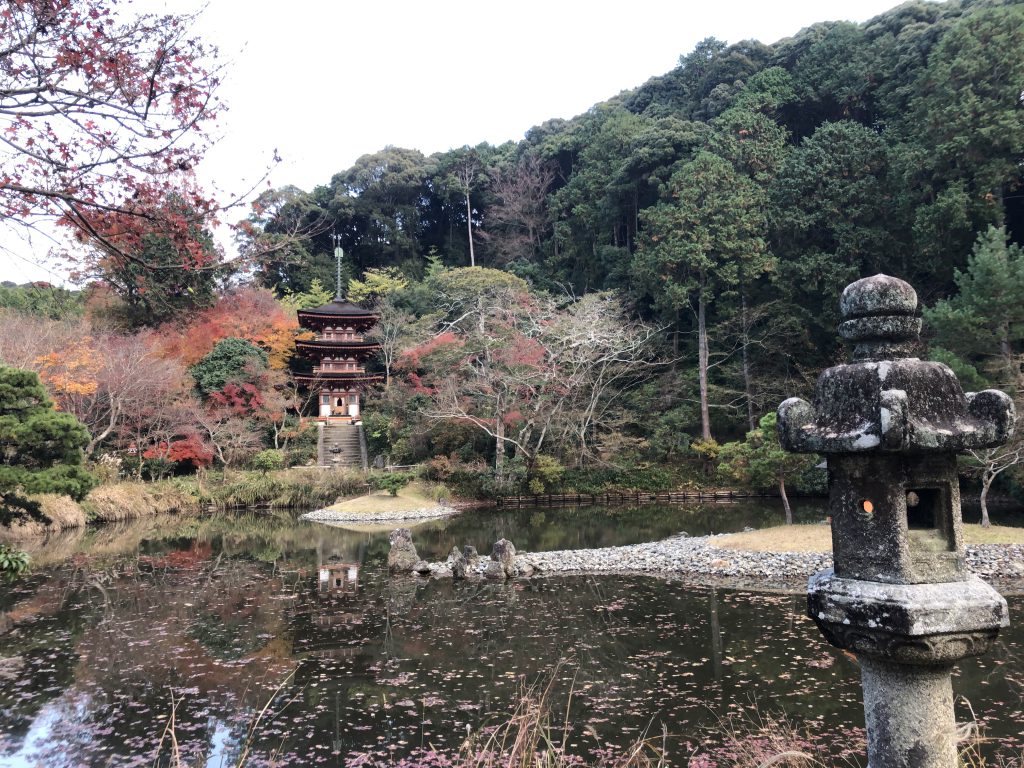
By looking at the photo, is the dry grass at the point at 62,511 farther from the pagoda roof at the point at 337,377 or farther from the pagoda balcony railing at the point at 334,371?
the pagoda balcony railing at the point at 334,371

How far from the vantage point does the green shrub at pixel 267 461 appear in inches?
953

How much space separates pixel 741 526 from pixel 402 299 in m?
22.5

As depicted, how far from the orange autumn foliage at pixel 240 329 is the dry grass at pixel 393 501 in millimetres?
9919

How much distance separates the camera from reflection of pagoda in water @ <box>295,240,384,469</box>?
30.7 metres

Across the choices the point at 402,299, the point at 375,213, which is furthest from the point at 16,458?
the point at 375,213

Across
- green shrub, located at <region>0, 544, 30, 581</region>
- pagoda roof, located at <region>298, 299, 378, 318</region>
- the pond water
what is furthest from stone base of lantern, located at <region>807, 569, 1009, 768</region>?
pagoda roof, located at <region>298, 299, 378, 318</region>

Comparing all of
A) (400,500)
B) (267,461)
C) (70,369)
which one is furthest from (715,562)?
(70,369)

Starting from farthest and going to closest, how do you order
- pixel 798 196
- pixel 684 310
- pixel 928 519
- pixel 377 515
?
pixel 684 310 < pixel 798 196 < pixel 377 515 < pixel 928 519

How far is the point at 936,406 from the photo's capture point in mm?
2676

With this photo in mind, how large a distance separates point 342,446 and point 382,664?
21.8 metres

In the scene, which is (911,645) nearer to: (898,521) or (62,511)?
(898,521)

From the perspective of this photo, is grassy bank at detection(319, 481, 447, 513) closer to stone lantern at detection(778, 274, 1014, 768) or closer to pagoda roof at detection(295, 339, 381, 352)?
pagoda roof at detection(295, 339, 381, 352)

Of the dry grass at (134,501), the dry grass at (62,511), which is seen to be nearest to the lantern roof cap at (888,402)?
the dry grass at (62,511)

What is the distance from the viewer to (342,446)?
2858 centimetres
